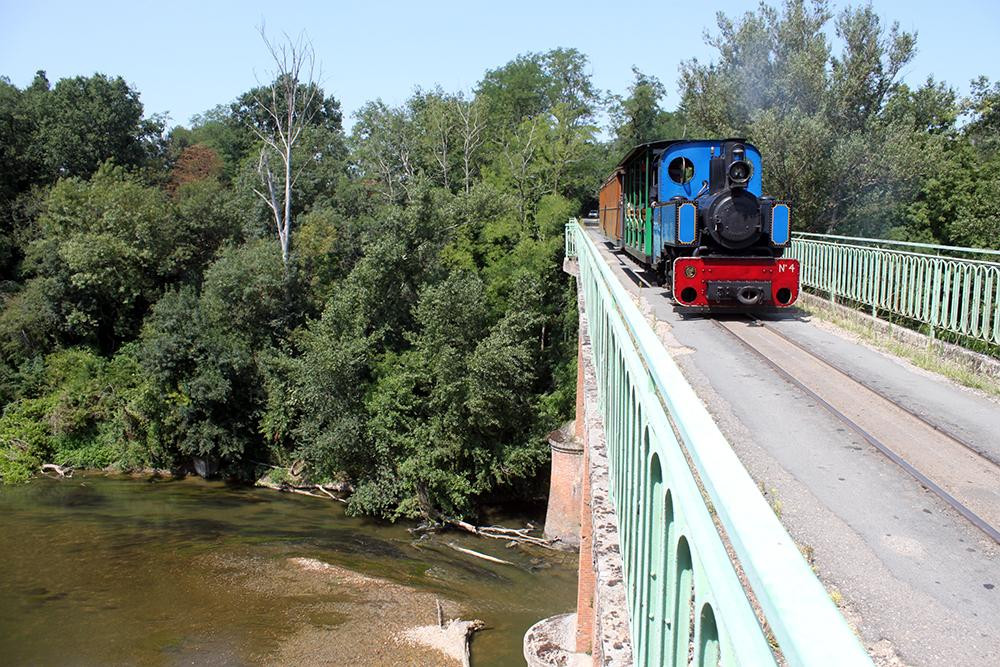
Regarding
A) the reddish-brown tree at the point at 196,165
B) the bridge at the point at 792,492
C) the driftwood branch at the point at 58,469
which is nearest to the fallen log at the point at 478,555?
the bridge at the point at 792,492

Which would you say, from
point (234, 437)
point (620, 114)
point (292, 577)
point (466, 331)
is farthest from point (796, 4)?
point (620, 114)

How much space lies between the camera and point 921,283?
983 centimetres

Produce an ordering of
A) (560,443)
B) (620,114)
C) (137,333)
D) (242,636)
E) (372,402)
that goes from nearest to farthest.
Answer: (242,636) < (560,443) < (372,402) < (137,333) < (620,114)

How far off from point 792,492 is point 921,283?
21.1ft

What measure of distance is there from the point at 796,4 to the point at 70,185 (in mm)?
27739

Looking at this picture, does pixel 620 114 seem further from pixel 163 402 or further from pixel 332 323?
pixel 163 402

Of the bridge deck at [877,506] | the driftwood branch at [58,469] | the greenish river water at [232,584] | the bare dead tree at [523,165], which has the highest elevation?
the bare dead tree at [523,165]

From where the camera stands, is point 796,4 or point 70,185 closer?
point 796,4

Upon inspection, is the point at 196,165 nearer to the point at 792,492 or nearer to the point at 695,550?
the point at 792,492

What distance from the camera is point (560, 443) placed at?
71.9 feet

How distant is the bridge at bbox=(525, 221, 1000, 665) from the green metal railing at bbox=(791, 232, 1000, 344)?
0.17 feet

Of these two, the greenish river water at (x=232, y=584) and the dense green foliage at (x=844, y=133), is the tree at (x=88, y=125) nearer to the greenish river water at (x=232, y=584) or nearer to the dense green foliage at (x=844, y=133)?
the greenish river water at (x=232, y=584)

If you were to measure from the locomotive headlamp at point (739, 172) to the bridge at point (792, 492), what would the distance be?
240cm

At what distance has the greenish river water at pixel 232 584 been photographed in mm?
15594
